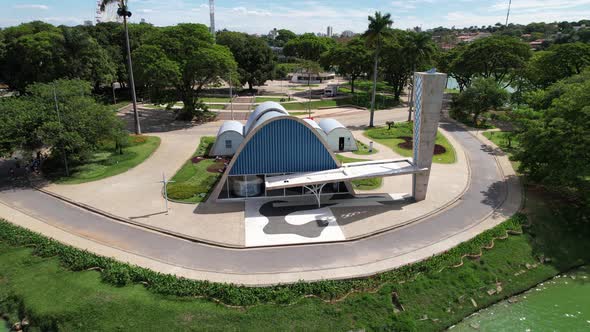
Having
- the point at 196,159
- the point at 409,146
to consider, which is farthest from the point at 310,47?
the point at 196,159

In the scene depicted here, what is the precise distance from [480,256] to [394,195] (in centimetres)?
905

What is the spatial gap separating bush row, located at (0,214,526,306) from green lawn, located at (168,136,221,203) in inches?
360

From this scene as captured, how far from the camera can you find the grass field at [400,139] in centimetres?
4000

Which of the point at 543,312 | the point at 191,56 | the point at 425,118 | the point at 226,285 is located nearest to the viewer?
the point at 226,285

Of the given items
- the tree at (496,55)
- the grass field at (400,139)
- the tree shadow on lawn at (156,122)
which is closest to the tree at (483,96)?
the grass field at (400,139)

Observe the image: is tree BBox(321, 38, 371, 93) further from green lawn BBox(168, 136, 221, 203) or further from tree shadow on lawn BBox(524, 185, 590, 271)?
tree shadow on lawn BBox(524, 185, 590, 271)

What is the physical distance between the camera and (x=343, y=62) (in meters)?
74.1

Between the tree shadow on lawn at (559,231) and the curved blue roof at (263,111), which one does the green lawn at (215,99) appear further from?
the tree shadow on lawn at (559,231)

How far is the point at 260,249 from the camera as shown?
22.6 meters

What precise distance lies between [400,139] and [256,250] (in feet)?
99.1

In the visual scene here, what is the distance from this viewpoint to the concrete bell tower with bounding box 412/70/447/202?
86.5 feet

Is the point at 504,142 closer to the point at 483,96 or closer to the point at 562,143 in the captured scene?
the point at 483,96

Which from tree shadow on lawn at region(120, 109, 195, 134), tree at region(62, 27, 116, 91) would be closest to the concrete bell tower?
tree shadow on lawn at region(120, 109, 195, 134)

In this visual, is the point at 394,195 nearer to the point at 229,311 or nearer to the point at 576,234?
the point at 576,234
